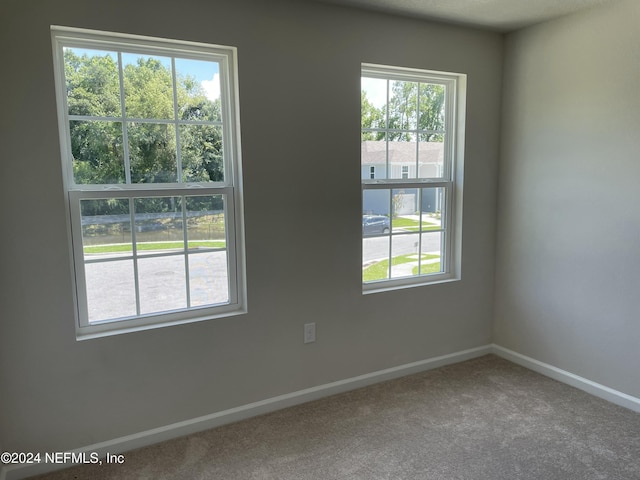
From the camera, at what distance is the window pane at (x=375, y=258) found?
2846mm

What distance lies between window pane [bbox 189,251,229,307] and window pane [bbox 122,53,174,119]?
77 cm

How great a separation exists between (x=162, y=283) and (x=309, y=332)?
0.91 metres

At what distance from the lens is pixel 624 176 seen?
2.44m

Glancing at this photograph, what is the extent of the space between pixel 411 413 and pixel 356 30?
227 cm

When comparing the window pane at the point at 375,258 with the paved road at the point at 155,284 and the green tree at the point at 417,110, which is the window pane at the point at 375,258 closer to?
the green tree at the point at 417,110

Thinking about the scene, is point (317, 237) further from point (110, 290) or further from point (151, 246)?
point (110, 290)

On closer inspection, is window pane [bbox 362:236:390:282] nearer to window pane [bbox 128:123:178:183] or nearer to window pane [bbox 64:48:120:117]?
window pane [bbox 128:123:178:183]

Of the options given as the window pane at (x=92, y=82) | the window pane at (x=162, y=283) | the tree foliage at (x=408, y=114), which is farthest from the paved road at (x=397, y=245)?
the window pane at (x=92, y=82)

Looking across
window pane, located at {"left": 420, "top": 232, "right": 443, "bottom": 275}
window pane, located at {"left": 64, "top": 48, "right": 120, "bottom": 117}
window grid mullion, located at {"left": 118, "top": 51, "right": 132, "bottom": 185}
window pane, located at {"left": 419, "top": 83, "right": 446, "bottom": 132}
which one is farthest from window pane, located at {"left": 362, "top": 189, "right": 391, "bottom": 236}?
window pane, located at {"left": 64, "top": 48, "right": 120, "bottom": 117}

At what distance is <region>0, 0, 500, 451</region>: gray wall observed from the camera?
192 cm

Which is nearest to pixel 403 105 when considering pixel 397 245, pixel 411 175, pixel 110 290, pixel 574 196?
pixel 411 175

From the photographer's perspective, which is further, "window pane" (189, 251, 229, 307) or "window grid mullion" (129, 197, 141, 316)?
"window pane" (189, 251, 229, 307)

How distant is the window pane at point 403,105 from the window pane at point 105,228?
5.65ft

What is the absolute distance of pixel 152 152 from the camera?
2.20 metres
